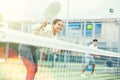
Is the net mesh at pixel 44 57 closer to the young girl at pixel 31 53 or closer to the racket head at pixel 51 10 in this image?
the young girl at pixel 31 53

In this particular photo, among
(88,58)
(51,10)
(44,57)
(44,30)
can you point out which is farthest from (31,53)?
(88,58)

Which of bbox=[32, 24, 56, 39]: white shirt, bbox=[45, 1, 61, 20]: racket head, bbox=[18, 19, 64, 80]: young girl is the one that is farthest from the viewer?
bbox=[45, 1, 61, 20]: racket head

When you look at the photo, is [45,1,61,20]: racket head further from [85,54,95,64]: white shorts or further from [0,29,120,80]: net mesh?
[85,54,95,64]: white shorts

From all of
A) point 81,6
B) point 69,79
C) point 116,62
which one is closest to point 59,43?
point 69,79

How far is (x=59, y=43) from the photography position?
4.20 m

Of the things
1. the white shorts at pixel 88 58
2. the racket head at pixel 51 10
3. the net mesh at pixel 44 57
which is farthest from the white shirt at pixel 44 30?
the white shorts at pixel 88 58

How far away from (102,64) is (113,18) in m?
12.5

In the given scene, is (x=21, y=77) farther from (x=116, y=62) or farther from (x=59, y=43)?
(x=116, y=62)

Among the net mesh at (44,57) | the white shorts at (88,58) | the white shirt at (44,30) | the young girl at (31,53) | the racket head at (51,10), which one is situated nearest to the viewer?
the net mesh at (44,57)

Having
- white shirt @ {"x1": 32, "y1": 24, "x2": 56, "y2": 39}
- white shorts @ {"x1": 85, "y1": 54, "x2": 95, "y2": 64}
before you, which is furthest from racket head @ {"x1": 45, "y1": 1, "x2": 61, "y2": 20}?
white shorts @ {"x1": 85, "y1": 54, "x2": 95, "y2": 64}

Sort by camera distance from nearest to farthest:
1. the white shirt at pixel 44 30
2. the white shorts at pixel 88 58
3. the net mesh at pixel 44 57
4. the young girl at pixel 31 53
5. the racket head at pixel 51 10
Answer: the net mesh at pixel 44 57
the young girl at pixel 31 53
the white shirt at pixel 44 30
the racket head at pixel 51 10
the white shorts at pixel 88 58

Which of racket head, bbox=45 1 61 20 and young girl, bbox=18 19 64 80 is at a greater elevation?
racket head, bbox=45 1 61 20

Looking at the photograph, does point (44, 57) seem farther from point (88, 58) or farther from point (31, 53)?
point (88, 58)

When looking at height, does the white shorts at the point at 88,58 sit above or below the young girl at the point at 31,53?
below
